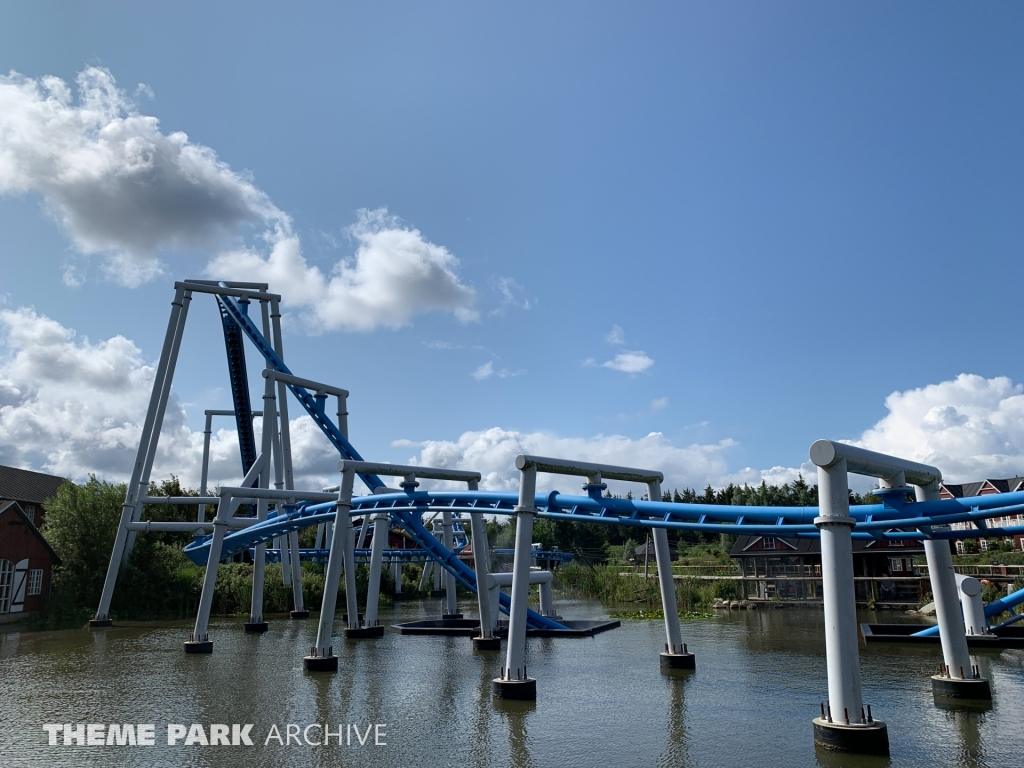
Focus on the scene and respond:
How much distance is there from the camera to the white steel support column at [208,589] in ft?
74.1

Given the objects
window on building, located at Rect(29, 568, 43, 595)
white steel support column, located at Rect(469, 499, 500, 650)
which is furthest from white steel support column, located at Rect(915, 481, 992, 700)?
window on building, located at Rect(29, 568, 43, 595)

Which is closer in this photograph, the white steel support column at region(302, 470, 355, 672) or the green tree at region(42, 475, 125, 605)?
the white steel support column at region(302, 470, 355, 672)

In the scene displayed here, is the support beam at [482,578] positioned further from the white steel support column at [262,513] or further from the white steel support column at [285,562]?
the white steel support column at [285,562]

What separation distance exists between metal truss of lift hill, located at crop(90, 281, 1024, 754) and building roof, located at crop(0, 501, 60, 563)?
4.90m

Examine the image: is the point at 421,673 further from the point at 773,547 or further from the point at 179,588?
the point at 773,547

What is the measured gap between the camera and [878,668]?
1833 centimetres

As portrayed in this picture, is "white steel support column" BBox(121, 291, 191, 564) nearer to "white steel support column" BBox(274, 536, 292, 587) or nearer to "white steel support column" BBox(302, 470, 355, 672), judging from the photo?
"white steel support column" BBox(274, 536, 292, 587)

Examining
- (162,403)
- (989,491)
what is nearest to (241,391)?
(162,403)

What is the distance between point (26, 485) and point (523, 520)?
47316 mm

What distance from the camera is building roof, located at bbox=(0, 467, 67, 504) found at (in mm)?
47156

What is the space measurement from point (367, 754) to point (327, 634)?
8188mm

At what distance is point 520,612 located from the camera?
1488cm

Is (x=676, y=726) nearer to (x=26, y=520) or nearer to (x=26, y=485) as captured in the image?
(x=26, y=520)

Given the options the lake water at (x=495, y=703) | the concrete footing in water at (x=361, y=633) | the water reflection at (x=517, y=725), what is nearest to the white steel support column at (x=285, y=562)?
the concrete footing in water at (x=361, y=633)
